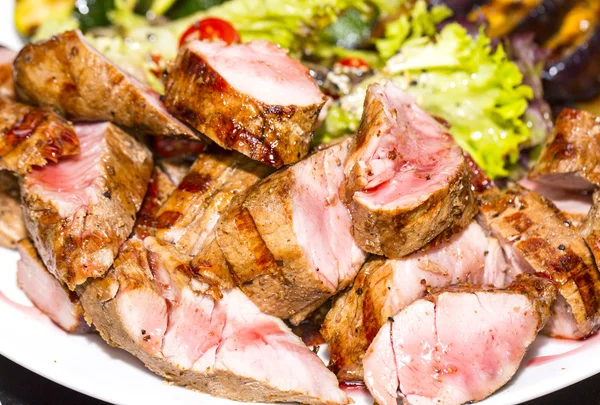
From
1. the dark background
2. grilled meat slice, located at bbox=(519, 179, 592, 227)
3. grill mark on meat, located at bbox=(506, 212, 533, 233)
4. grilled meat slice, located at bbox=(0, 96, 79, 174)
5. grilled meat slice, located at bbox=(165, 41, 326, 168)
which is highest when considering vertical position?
grilled meat slice, located at bbox=(165, 41, 326, 168)

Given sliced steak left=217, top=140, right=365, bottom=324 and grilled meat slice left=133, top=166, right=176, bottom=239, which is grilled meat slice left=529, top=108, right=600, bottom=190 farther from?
grilled meat slice left=133, top=166, right=176, bottom=239

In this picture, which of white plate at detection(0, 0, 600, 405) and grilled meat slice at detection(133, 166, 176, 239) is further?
grilled meat slice at detection(133, 166, 176, 239)

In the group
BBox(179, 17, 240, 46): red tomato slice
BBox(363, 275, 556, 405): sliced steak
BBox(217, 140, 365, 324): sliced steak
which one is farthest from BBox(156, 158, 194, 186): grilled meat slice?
BBox(363, 275, 556, 405): sliced steak

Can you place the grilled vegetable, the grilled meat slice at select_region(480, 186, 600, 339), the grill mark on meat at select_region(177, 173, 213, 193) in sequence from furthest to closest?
the grilled vegetable → the grill mark on meat at select_region(177, 173, 213, 193) → the grilled meat slice at select_region(480, 186, 600, 339)

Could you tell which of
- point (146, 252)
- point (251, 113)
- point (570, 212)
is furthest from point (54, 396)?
point (570, 212)

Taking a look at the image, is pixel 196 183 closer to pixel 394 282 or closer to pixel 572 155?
pixel 394 282

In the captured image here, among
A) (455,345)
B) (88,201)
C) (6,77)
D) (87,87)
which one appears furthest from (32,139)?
(455,345)

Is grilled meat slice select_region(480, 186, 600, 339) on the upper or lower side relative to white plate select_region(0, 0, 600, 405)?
upper
